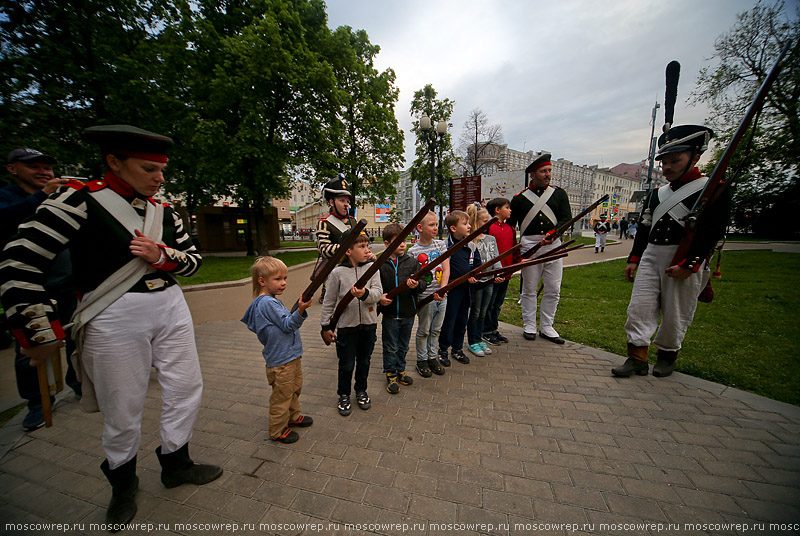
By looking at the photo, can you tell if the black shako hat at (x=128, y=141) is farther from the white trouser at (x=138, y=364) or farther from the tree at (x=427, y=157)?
the tree at (x=427, y=157)

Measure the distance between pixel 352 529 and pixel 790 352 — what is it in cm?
611

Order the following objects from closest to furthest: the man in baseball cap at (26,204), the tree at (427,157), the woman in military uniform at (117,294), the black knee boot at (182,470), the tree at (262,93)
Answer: the woman in military uniform at (117,294), the black knee boot at (182,470), the man in baseball cap at (26,204), the tree at (262,93), the tree at (427,157)

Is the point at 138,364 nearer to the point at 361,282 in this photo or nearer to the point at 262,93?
the point at 361,282

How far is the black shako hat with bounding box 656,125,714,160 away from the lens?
122 inches

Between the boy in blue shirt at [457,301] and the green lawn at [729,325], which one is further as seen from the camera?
the boy in blue shirt at [457,301]

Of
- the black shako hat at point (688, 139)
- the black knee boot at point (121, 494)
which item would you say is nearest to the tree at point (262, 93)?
the black knee boot at point (121, 494)

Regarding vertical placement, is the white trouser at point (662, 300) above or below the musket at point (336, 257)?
below

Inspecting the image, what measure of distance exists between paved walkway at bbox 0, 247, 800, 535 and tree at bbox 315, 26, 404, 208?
15.8m

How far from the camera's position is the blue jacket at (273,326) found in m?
2.42

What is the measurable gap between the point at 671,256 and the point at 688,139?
50.3 inches

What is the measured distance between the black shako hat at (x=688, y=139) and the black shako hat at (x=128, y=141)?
4.68 metres

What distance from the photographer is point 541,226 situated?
4.64 metres

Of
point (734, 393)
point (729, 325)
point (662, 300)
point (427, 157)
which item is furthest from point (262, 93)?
point (729, 325)

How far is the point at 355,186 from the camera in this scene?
64.2ft
